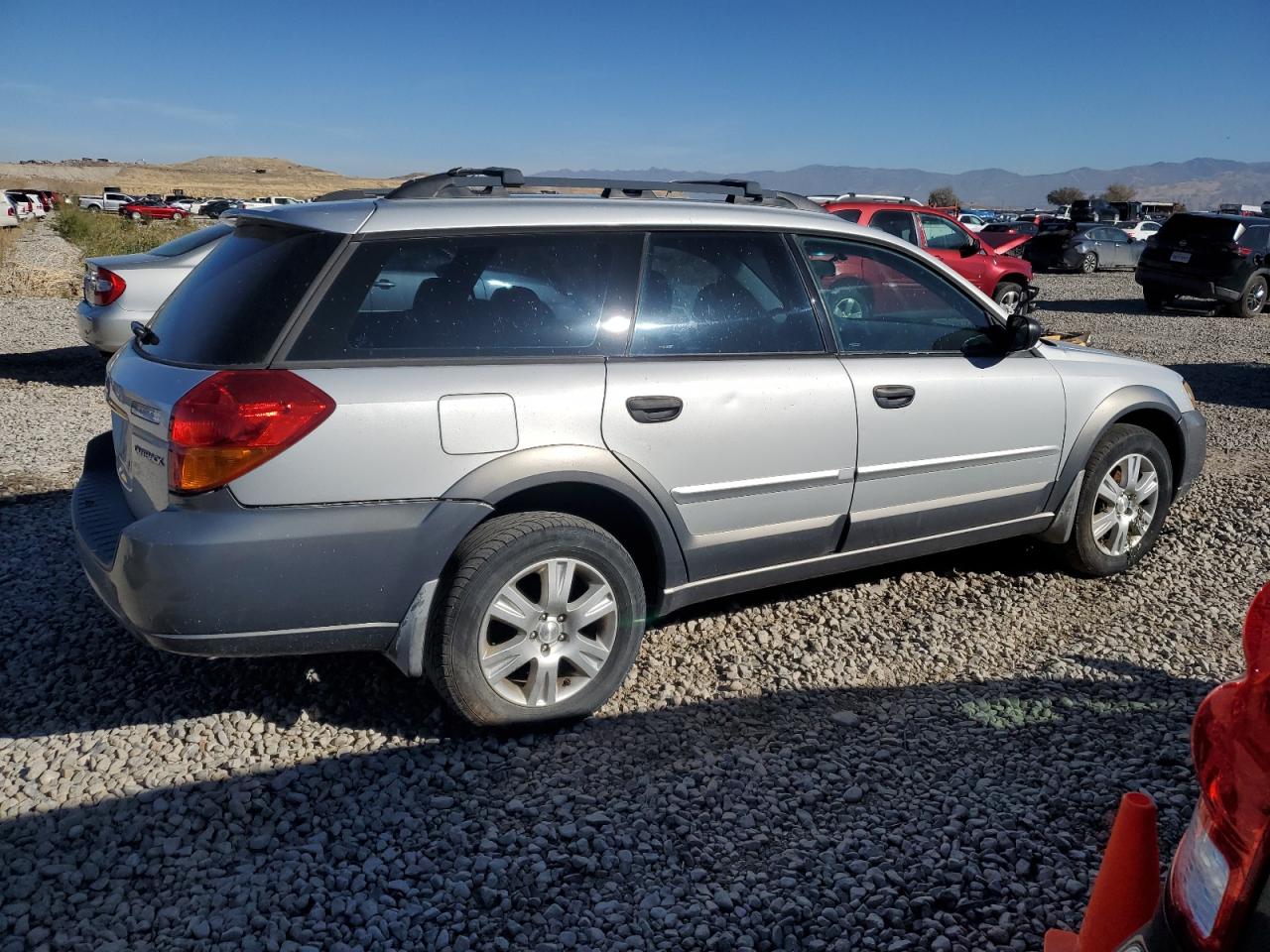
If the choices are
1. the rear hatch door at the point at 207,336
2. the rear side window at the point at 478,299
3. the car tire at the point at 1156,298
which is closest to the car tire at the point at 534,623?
the rear side window at the point at 478,299

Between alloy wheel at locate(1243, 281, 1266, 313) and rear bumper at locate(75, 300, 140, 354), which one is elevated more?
alloy wheel at locate(1243, 281, 1266, 313)

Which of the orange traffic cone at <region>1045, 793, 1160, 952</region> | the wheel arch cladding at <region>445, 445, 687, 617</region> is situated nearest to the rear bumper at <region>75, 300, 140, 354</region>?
the wheel arch cladding at <region>445, 445, 687, 617</region>

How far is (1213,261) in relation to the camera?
1764 centimetres

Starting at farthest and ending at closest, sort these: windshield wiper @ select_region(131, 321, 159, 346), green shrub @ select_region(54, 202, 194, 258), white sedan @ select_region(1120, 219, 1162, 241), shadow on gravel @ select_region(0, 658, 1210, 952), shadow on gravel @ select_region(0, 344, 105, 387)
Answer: white sedan @ select_region(1120, 219, 1162, 241) → green shrub @ select_region(54, 202, 194, 258) → shadow on gravel @ select_region(0, 344, 105, 387) → windshield wiper @ select_region(131, 321, 159, 346) → shadow on gravel @ select_region(0, 658, 1210, 952)

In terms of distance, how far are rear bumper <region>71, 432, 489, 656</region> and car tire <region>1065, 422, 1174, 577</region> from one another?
9.98 ft

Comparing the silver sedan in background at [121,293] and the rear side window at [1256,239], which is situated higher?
the rear side window at [1256,239]

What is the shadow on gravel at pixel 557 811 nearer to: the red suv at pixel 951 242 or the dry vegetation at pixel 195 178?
the red suv at pixel 951 242

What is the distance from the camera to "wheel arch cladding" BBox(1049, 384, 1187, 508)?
15.7 feet

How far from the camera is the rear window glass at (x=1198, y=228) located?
17.4m

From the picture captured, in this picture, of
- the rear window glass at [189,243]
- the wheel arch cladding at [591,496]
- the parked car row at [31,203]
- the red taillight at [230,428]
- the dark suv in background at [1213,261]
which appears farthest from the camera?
the parked car row at [31,203]

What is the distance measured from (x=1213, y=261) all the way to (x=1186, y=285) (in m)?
0.58

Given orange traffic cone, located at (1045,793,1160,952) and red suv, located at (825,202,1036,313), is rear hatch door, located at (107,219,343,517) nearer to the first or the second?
orange traffic cone, located at (1045,793,1160,952)

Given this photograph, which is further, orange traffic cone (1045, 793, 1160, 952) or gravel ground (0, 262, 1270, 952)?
gravel ground (0, 262, 1270, 952)

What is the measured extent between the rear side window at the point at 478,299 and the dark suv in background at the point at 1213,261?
55.3 feet
